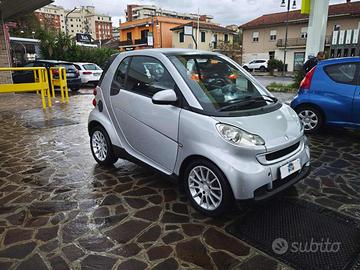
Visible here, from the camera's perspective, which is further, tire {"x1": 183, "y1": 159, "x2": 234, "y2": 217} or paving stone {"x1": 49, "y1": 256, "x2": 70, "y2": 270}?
tire {"x1": 183, "y1": 159, "x2": 234, "y2": 217}

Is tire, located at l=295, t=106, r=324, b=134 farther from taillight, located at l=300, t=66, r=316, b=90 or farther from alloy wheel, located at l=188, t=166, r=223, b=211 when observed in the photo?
alloy wheel, located at l=188, t=166, r=223, b=211

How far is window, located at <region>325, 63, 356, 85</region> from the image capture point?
5.27 meters

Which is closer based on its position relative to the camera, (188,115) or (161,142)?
(188,115)

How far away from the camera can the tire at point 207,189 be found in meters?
2.81

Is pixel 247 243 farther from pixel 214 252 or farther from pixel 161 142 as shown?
pixel 161 142

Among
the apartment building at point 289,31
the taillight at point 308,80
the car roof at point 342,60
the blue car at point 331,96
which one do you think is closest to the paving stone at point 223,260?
the blue car at point 331,96

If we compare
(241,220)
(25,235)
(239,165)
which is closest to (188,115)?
(239,165)

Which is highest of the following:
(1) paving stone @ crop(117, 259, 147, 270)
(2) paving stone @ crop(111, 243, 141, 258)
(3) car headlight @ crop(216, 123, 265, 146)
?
(3) car headlight @ crop(216, 123, 265, 146)

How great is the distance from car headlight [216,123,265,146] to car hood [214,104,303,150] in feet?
0.14

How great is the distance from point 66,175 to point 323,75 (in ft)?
15.8

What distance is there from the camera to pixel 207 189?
3.01 meters

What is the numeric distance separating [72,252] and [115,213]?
0.68m

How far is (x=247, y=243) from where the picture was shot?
2662 millimetres

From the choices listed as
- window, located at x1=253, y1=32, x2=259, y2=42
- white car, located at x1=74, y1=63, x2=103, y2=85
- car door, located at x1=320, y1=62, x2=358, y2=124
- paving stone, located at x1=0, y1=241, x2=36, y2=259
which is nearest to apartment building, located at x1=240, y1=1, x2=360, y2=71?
window, located at x1=253, y1=32, x2=259, y2=42
